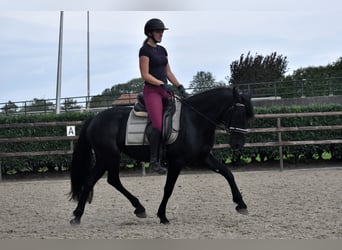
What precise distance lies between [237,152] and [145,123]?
292 inches

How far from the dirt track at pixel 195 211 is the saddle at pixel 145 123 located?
3.57 feet

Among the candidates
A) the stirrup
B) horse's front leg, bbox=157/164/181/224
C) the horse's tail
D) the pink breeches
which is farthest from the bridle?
the horse's tail

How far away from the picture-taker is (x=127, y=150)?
659 centimetres

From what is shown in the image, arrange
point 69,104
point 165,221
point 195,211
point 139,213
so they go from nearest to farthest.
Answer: point 165,221
point 139,213
point 195,211
point 69,104

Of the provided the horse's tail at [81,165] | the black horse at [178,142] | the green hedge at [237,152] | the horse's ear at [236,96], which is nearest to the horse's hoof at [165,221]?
the black horse at [178,142]

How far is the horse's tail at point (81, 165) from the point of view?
6.82 metres

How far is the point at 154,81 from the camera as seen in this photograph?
6168 mm

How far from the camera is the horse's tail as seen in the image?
6.82 metres

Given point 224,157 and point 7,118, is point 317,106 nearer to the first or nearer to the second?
point 224,157

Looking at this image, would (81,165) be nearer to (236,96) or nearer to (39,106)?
(236,96)

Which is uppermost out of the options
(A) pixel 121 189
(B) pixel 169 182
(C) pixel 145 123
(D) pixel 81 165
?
(C) pixel 145 123

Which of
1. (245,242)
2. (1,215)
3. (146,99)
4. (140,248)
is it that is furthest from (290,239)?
(1,215)

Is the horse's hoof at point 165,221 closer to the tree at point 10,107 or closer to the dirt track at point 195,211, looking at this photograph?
the dirt track at point 195,211

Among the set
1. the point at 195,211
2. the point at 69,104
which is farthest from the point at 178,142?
the point at 69,104
